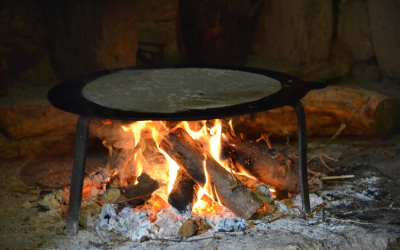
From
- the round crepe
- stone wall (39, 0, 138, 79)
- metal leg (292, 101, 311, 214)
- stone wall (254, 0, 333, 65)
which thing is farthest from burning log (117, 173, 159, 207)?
stone wall (254, 0, 333, 65)

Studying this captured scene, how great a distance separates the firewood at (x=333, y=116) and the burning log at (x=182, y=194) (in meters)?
0.99

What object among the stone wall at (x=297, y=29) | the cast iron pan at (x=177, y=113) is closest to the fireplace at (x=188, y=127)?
the cast iron pan at (x=177, y=113)

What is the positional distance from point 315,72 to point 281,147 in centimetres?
92

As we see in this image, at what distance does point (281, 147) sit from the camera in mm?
3576

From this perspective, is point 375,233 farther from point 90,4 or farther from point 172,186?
point 90,4

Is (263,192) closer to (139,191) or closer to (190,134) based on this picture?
(190,134)

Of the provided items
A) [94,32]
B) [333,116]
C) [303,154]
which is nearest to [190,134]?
[303,154]

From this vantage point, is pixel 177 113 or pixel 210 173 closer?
pixel 177 113

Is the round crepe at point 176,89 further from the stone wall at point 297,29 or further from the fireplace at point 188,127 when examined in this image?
the stone wall at point 297,29

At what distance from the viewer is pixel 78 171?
211cm

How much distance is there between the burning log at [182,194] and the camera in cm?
237

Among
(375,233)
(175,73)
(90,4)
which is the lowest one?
(375,233)

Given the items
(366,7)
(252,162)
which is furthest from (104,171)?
(366,7)

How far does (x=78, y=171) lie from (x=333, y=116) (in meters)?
2.26
